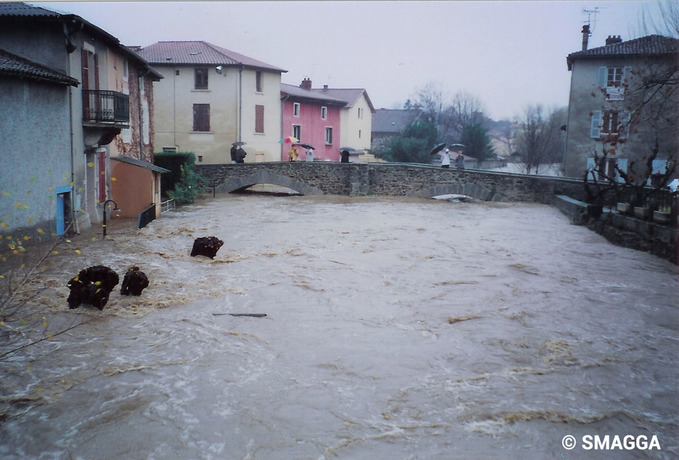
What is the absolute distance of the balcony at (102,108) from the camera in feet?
50.1

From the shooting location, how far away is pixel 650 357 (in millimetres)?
8141

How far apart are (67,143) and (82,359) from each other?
326 inches

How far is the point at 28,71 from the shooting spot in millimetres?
12094

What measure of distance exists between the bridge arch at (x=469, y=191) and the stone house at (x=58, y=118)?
47.1 ft

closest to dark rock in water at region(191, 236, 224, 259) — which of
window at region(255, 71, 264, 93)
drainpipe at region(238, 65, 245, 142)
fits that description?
drainpipe at region(238, 65, 245, 142)

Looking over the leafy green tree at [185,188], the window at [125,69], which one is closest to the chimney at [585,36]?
the leafy green tree at [185,188]

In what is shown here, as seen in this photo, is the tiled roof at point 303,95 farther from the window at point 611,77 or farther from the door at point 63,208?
the door at point 63,208

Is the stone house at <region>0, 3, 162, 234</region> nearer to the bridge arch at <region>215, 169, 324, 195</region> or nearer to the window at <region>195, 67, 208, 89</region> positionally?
the bridge arch at <region>215, 169, 324, 195</region>

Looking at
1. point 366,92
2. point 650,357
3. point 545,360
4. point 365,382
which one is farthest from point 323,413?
point 366,92

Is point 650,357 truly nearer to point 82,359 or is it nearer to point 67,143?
point 82,359

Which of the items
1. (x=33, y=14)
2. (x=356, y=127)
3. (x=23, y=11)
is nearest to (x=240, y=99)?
(x=356, y=127)

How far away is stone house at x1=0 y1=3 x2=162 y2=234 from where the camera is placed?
12.3m

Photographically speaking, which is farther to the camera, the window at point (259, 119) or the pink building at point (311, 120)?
the pink building at point (311, 120)

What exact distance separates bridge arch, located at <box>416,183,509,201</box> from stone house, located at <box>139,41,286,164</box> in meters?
10.8
